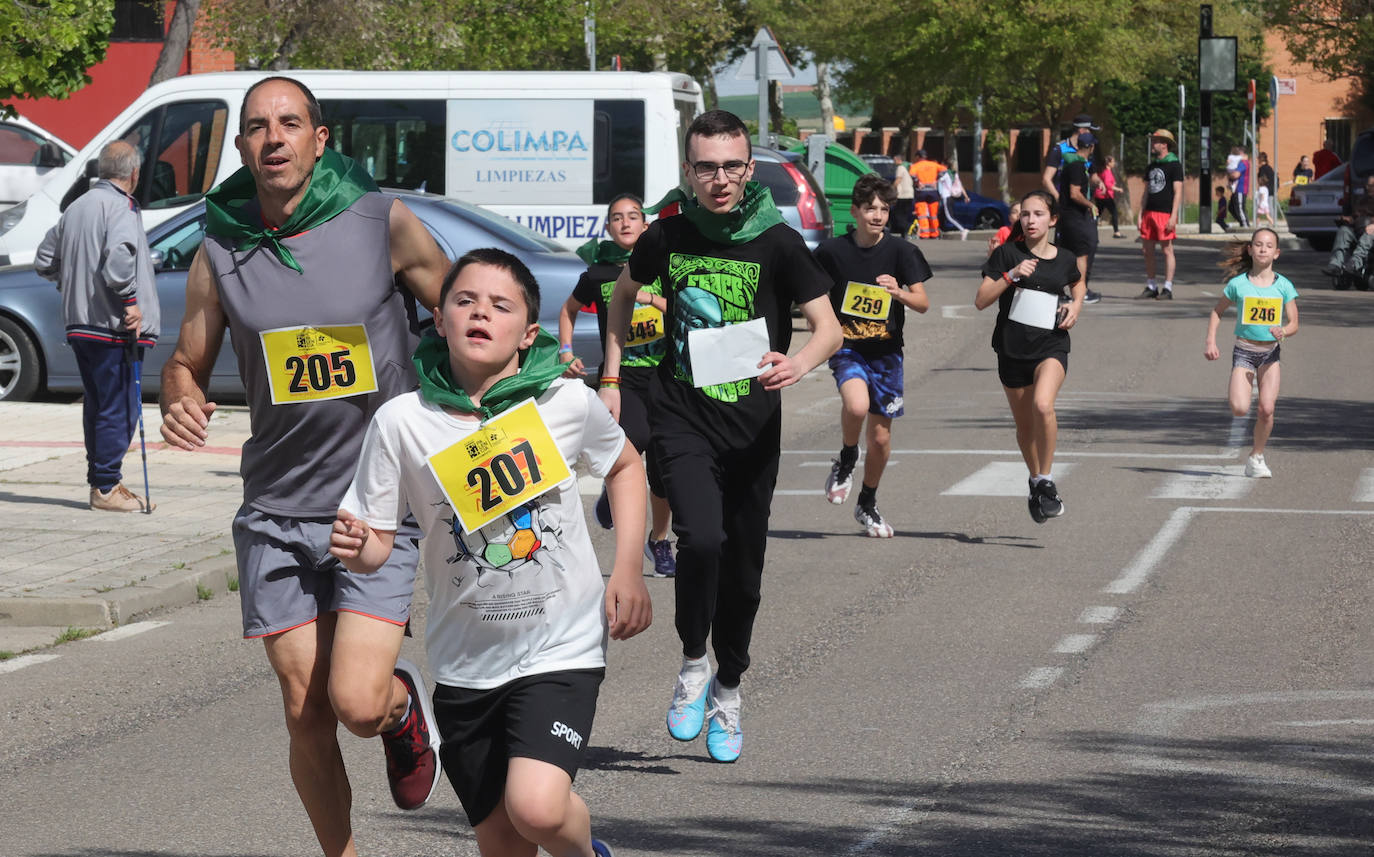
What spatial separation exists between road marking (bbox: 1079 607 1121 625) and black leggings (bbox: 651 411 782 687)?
8.72ft

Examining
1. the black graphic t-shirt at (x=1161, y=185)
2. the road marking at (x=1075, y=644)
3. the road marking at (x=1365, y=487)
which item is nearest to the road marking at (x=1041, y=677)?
the road marking at (x=1075, y=644)

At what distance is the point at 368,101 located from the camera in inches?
765

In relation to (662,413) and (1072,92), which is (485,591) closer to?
(662,413)

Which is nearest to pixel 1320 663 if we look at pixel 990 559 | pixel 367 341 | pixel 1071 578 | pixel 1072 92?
pixel 1071 578

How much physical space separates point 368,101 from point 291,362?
1513cm

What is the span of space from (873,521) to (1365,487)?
3732mm

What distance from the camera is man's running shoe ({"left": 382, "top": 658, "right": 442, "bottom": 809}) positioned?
480 cm

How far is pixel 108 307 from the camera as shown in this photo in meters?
11.6

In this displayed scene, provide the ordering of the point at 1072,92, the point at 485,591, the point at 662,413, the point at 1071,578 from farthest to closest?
the point at 1072,92, the point at 1071,578, the point at 662,413, the point at 485,591

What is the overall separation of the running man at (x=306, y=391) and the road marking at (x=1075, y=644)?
153 inches

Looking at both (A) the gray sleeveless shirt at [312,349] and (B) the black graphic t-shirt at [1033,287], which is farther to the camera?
(B) the black graphic t-shirt at [1033,287]

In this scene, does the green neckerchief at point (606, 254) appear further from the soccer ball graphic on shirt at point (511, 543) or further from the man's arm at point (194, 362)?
the soccer ball graphic on shirt at point (511, 543)

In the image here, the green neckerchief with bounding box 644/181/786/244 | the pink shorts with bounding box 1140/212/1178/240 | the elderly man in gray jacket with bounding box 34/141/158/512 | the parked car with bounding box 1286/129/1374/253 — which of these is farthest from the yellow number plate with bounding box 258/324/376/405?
the parked car with bounding box 1286/129/1374/253

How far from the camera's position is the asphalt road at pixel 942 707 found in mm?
5629
